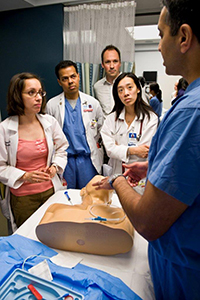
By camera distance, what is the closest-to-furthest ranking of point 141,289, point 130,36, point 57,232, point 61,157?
point 141,289 < point 57,232 < point 61,157 < point 130,36

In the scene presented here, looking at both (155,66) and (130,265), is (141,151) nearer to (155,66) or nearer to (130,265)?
(130,265)

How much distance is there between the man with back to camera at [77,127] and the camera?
7.61 feet

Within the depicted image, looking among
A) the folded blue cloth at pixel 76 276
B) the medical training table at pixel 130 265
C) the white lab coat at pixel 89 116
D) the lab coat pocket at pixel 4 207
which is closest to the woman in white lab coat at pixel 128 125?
the white lab coat at pixel 89 116

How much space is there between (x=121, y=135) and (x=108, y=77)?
0.87 m

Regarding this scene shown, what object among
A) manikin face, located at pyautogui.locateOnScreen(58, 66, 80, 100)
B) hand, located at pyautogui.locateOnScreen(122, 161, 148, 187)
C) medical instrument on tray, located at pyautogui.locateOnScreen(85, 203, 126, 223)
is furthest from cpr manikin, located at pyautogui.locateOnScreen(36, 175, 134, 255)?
manikin face, located at pyautogui.locateOnScreen(58, 66, 80, 100)

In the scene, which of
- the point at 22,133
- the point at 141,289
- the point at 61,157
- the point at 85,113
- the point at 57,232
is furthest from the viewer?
the point at 85,113

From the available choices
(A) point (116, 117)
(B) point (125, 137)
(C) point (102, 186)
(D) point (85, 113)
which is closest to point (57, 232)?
(C) point (102, 186)

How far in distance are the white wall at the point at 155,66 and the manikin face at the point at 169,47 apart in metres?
3.10

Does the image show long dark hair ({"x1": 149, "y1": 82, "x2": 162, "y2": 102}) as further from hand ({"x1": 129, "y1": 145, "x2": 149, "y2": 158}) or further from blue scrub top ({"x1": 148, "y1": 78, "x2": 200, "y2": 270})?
blue scrub top ({"x1": 148, "y1": 78, "x2": 200, "y2": 270})

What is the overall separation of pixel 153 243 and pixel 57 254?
0.57 m

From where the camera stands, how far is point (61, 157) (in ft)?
6.30

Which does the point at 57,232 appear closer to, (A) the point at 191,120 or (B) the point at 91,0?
(A) the point at 191,120

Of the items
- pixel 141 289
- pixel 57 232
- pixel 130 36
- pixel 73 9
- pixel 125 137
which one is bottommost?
pixel 141 289

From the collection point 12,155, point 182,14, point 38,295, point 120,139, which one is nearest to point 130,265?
point 38,295
